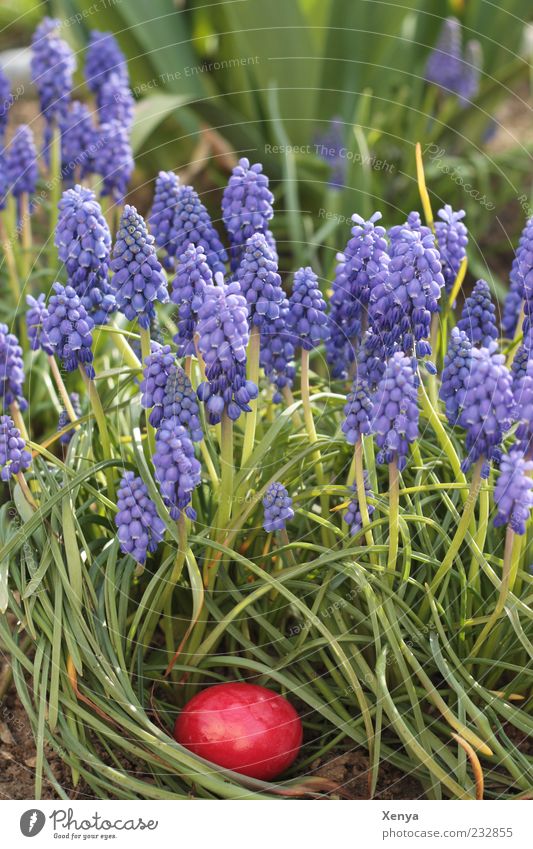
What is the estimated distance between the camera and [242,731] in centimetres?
301

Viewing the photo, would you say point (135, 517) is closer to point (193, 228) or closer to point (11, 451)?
point (11, 451)

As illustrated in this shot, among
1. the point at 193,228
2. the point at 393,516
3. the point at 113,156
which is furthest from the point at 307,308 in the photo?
the point at 113,156

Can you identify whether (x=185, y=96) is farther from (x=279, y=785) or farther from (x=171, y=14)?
(x=279, y=785)

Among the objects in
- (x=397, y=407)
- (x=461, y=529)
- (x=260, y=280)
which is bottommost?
(x=461, y=529)

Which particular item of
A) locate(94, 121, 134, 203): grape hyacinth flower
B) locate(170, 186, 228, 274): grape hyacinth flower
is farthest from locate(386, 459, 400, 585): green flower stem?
locate(94, 121, 134, 203): grape hyacinth flower

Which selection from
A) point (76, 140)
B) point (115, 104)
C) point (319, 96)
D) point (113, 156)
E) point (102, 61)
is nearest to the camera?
point (113, 156)

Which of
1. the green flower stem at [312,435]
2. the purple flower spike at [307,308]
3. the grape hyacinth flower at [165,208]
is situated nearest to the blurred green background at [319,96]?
the grape hyacinth flower at [165,208]

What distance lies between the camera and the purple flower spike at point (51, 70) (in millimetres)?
4703

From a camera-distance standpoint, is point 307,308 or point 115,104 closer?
point 307,308

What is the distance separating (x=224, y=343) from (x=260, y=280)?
34cm

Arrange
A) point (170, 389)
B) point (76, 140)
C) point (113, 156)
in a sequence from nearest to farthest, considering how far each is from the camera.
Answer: point (170, 389) < point (113, 156) < point (76, 140)

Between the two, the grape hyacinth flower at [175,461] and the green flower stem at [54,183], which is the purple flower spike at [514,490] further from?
the green flower stem at [54,183]

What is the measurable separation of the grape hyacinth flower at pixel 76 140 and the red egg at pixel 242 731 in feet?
8.72
